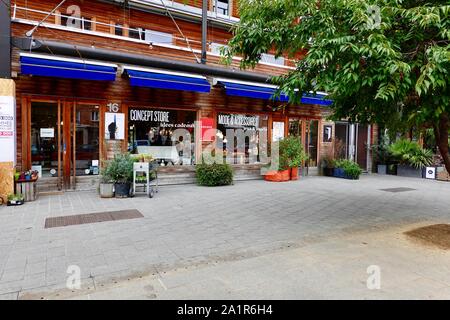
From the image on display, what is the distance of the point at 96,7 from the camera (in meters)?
11.2

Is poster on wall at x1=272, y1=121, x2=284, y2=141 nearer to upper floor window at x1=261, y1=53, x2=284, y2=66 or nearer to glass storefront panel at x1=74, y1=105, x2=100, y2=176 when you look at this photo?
upper floor window at x1=261, y1=53, x2=284, y2=66

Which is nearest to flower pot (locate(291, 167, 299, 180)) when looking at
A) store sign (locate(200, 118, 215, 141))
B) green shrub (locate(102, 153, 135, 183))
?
store sign (locate(200, 118, 215, 141))

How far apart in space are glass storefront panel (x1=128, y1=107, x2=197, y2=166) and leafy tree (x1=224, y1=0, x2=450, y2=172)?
5.61 meters

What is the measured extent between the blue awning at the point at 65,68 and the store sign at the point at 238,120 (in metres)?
4.17

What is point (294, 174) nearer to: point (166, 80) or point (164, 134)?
point (164, 134)

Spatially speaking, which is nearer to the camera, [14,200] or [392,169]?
[14,200]

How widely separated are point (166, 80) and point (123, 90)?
1.37m

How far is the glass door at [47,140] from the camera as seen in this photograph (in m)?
9.14

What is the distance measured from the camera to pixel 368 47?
3.89 m

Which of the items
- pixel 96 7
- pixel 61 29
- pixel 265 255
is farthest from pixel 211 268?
pixel 96 7

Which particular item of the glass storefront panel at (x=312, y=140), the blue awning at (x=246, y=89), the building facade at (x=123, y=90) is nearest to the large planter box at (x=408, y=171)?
the glass storefront panel at (x=312, y=140)

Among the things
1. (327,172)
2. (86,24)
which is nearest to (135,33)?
(86,24)

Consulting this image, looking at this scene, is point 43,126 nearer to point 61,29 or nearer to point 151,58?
point 61,29

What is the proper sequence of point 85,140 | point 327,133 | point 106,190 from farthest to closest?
point 327,133 → point 85,140 → point 106,190
